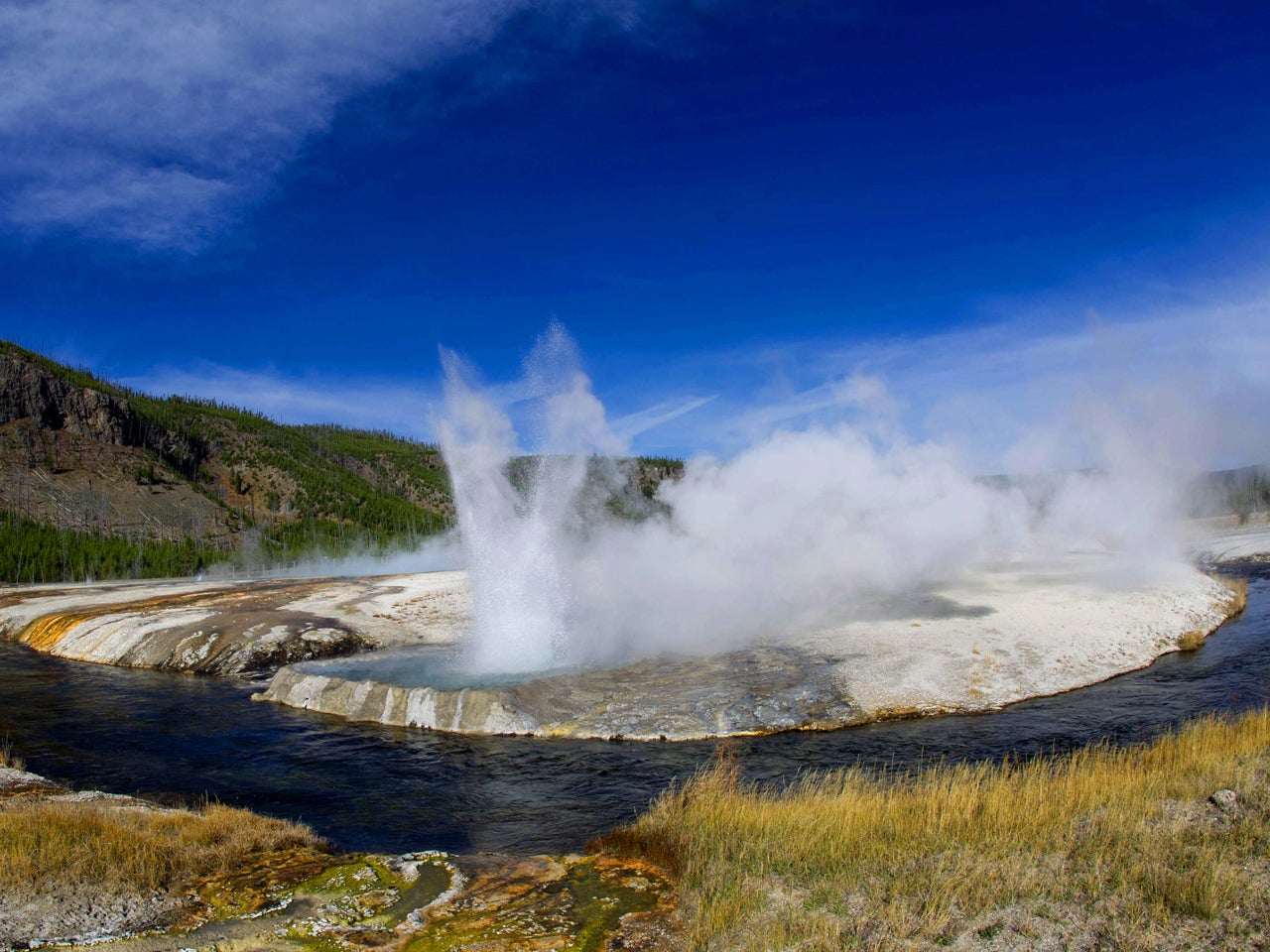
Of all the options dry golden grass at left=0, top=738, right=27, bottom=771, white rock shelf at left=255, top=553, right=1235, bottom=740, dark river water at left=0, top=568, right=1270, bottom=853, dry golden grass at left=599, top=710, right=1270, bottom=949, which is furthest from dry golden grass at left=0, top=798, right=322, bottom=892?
white rock shelf at left=255, top=553, right=1235, bottom=740

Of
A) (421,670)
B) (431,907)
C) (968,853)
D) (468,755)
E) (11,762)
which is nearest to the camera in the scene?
(968,853)

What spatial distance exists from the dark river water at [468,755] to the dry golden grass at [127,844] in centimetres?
193

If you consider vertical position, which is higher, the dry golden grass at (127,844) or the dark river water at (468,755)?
the dry golden grass at (127,844)

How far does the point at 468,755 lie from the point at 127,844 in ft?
28.7

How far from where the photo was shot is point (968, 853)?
8.25 m

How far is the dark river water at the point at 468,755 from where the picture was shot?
1345cm

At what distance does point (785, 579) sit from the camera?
110ft

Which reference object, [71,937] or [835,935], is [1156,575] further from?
[71,937]

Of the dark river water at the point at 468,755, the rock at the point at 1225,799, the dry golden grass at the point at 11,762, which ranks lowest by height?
the dark river water at the point at 468,755

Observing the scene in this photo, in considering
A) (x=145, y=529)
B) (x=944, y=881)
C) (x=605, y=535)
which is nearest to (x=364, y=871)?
(x=944, y=881)

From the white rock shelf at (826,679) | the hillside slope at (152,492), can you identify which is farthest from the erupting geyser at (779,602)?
the hillside slope at (152,492)

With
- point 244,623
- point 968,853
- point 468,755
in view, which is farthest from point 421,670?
point 968,853

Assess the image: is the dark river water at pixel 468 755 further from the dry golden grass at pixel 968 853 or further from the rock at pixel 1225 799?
the rock at pixel 1225 799

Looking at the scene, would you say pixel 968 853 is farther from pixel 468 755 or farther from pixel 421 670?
pixel 421 670
